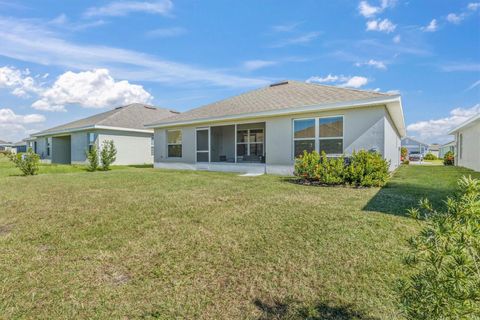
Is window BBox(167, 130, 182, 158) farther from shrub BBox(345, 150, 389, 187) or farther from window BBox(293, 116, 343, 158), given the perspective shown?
shrub BBox(345, 150, 389, 187)

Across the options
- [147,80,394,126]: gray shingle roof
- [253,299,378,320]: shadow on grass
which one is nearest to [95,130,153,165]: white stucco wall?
[147,80,394,126]: gray shingle roof

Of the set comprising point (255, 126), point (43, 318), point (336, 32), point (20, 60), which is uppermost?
point (336, 32)

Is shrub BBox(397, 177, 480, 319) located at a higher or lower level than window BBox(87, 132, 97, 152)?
lower

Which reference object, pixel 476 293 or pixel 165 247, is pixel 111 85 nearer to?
pixel 165 247

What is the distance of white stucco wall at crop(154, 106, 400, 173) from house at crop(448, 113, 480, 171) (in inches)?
223

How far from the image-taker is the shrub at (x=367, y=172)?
28.1 feet

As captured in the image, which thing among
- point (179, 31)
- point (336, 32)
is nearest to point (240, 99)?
point (179, 31)

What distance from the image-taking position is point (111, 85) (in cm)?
3375

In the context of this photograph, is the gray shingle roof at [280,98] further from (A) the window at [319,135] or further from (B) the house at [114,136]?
(B) the house at [114,136]

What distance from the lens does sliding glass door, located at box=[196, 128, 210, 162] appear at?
16.0 metres

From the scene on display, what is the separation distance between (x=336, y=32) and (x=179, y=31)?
834cm

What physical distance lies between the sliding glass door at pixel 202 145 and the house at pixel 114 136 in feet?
28.5

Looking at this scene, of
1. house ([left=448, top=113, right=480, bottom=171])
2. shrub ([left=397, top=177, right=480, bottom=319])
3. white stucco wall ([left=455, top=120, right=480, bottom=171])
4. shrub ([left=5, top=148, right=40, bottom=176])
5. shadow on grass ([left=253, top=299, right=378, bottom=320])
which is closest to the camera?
shrub ([left=397, top=177, right=480, bottom=319])

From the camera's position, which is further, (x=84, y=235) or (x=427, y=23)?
(x=427, y=23)
